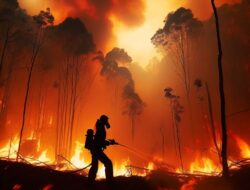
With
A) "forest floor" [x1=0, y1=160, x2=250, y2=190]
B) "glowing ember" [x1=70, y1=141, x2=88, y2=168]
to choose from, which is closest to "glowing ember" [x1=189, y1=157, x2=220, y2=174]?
"glowing ember" [x1=70, y1=141, x2=88, y2=168]

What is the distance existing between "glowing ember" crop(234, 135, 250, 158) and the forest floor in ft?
123

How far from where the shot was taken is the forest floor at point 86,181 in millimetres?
10375

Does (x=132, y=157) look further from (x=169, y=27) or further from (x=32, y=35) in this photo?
(x=32, y=35)

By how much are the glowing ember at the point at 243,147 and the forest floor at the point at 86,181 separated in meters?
37.4

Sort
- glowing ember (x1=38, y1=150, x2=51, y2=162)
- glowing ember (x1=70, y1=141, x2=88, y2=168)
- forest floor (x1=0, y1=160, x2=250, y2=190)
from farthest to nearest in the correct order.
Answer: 1. glowing ember (x1=38, y1=150, x2=51, y2=162)
2. glowing ember (x1=70, y1=141, x2=88, y2=168)
3. forest floor (x1=0, y1=160, x2=250, y2=190)

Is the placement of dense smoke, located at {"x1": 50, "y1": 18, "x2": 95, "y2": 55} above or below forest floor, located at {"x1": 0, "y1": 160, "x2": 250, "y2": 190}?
above

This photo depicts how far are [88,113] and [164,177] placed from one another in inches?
2191

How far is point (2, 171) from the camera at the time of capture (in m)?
11.9

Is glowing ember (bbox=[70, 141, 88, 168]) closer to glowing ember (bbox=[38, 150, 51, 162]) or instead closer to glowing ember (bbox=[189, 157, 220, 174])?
glowing ember (bbox=[38, 150, 51, 162])

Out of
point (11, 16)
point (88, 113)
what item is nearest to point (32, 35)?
point (11, 16)


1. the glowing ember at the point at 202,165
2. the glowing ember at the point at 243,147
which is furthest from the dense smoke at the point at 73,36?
the glowing ember at the point at 243,147

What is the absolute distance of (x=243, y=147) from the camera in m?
48.5

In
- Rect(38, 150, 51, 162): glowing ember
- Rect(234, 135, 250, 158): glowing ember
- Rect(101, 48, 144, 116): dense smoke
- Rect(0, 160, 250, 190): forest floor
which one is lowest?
Rect(0, 160, 250, 190): forest floor

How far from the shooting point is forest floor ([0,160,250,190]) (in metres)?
10.4
